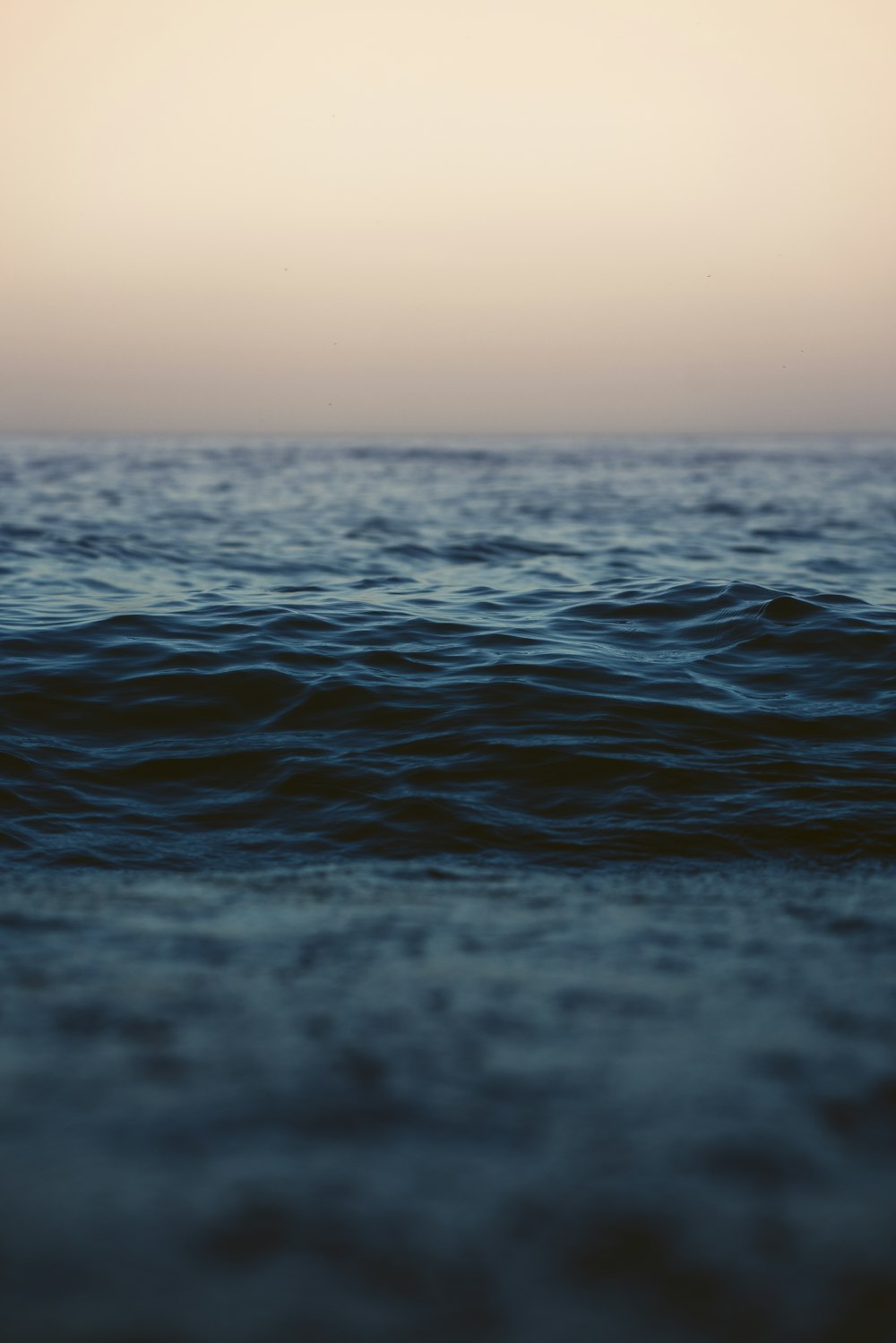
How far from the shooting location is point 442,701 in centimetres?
809

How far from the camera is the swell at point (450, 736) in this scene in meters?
5.93

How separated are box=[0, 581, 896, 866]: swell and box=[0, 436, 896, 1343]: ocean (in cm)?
3

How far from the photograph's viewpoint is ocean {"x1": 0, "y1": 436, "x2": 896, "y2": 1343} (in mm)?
2775

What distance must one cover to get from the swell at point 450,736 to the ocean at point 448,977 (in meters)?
0.03

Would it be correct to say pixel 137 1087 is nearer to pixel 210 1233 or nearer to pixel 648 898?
pixel 210 1233

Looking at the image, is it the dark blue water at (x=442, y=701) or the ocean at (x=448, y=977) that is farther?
the dark blue water at (x=442, y=701)

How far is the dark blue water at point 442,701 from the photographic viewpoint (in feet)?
19.7

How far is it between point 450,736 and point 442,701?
70cm

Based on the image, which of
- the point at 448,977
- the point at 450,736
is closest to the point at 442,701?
the point at 450,736

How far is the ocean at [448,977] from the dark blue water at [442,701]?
0.04m

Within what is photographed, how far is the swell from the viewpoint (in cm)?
593

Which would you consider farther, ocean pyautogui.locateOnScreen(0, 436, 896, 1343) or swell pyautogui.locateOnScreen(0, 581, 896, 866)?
swell pyautogui.locateOnScreen(0, 581, 896, 866)

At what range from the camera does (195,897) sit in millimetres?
5031

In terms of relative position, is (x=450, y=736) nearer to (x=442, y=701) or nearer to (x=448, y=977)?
(x=442, y=701)
